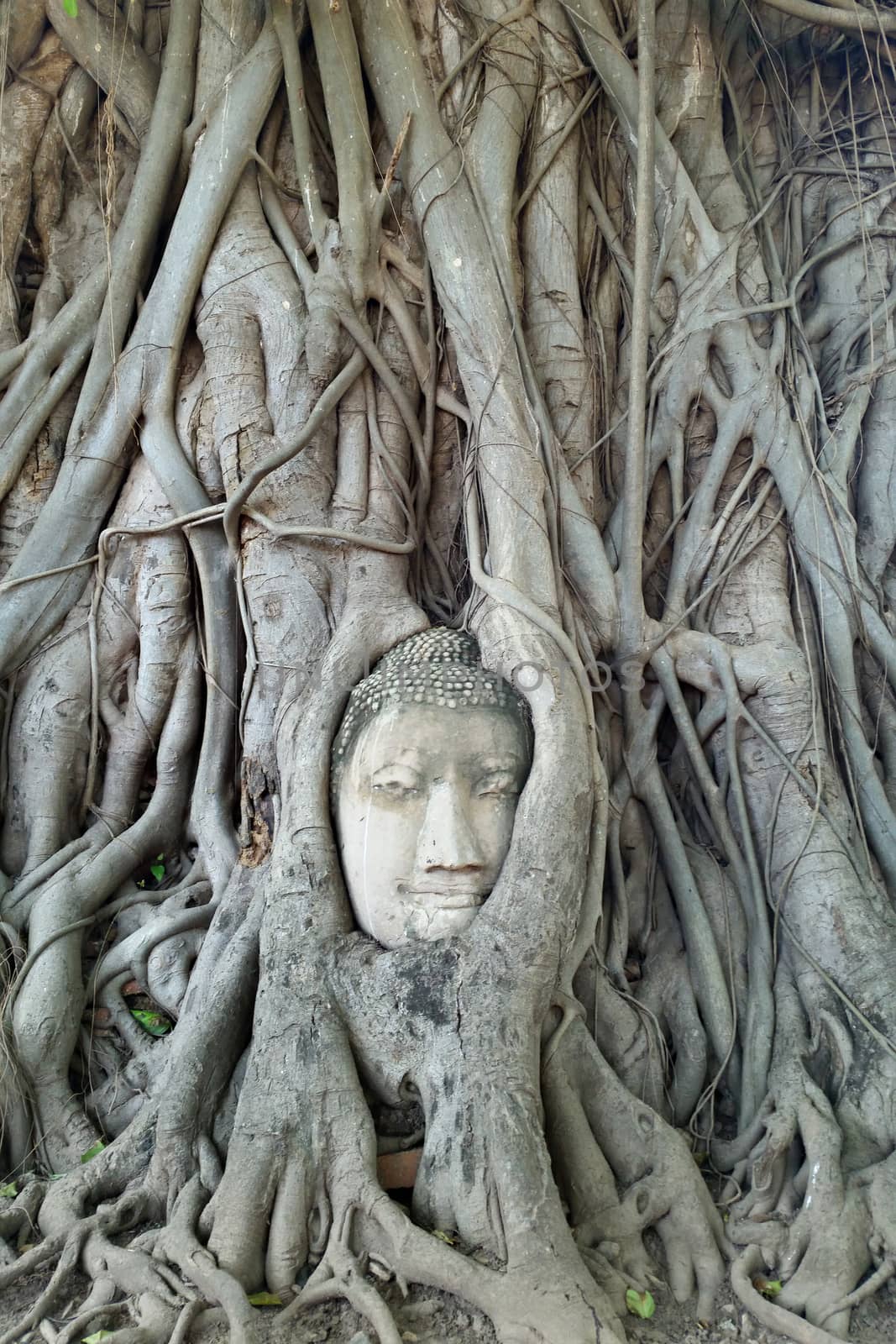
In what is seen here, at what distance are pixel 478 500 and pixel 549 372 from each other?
596 millimetres

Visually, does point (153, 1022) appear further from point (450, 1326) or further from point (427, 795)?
point (450, 1326)

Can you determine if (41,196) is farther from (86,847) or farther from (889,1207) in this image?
(889,1207)

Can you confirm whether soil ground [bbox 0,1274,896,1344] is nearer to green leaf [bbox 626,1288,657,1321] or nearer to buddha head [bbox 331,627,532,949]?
green leaf [bbox 626,1288,657,1321]

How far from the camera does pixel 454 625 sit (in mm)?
3119

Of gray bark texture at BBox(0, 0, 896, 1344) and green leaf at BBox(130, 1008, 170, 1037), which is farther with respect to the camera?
green leaf at BBox(130, 1008, 170, 1037)

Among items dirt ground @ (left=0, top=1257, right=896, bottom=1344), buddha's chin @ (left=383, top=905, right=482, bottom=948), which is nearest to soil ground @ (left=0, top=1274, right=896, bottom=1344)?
dirt ground @ (left=0, top=1257, right=896, bottom=1344)

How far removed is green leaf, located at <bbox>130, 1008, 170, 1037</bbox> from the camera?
2922 mm

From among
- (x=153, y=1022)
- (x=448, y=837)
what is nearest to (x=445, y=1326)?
(x=448, y=837)

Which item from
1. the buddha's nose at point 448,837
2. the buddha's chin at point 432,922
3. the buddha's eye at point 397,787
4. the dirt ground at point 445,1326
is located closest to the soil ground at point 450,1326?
the dirt ground at point 445,1326

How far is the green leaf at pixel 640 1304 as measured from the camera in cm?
193

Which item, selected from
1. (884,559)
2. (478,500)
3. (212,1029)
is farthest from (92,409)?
(884,559)

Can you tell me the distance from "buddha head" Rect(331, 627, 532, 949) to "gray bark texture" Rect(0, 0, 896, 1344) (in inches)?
2.8

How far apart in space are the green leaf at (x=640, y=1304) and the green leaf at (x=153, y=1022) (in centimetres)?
155

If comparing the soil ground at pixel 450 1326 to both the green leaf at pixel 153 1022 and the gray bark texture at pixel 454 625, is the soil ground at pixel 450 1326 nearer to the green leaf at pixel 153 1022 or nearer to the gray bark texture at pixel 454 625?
the gray bark texture at pixel 454 625
